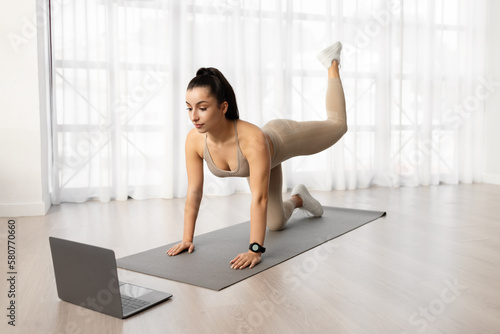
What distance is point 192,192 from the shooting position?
2.12m

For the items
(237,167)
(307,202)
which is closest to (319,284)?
(237,167)

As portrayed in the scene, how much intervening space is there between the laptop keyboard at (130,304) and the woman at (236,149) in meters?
0.47

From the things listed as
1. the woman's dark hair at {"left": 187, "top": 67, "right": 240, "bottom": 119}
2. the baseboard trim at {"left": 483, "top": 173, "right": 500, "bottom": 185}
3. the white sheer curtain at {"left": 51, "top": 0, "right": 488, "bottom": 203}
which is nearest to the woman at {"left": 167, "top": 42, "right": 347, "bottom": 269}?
the woman's dark hair at {"left": 187, "top": 67, "right": 240, "bottom": 119}

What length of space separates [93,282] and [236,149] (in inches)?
33.5

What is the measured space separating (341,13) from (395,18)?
1.92 ft

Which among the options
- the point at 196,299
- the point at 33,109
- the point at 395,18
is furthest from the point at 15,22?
the point at 395,18

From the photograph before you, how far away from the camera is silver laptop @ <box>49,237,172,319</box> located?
1438 millimetres

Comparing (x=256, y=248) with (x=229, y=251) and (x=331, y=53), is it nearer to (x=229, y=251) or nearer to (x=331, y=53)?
(x=229, y=251)

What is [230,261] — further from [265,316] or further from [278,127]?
Answer: [278,127]

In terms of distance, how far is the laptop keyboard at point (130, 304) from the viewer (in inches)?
59.2

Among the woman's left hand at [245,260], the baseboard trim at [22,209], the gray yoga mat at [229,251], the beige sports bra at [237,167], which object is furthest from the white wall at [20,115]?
the woman's left hand at [245,260]

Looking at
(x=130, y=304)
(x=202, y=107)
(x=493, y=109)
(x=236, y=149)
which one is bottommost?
(x=130, y=304)

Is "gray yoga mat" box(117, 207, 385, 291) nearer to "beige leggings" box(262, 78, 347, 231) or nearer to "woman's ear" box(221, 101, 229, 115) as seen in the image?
"beige leggings" box(262, 78, 347, 231)

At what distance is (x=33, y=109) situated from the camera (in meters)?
3.07
